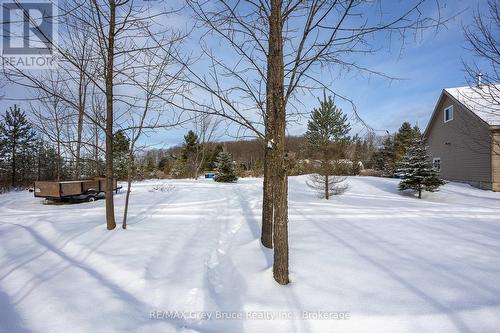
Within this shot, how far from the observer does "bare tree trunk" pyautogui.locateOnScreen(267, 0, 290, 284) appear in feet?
9.79

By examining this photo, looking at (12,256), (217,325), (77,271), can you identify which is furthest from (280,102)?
(12,256)

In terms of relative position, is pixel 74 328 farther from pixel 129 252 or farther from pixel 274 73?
pixel 274 73

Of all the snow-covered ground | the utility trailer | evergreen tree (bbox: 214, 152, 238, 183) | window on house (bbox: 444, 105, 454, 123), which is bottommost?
the snow-covered ground

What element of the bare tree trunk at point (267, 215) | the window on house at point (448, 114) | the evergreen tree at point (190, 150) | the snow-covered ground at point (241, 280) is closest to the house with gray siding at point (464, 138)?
the window on house at point (448, 114)

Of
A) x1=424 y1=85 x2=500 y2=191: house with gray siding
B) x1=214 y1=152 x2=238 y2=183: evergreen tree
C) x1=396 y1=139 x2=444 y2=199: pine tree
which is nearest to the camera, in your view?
x1=396 y1=139 x2=444 y2=199: pine tree

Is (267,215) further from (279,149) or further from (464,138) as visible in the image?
(464,138)

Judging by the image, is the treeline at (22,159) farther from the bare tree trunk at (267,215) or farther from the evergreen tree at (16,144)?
the bare tree trunk at (267,215)

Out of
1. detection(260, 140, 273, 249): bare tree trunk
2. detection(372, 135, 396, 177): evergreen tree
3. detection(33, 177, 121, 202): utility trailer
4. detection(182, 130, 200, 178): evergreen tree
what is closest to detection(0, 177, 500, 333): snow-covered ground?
detection(260, 140, 273, 249): bare tree trunk

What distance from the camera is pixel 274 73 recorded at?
3.01 meters

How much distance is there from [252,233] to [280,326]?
10.3 ft

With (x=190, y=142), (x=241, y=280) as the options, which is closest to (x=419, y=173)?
(x=241, y=280)

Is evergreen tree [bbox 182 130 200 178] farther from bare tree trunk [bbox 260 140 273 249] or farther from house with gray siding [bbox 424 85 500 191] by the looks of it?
bare tree trunk [bbox 260 140 273 249]

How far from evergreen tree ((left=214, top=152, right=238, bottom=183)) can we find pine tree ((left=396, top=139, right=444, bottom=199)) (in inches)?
501

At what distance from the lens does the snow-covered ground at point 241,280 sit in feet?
7.82
